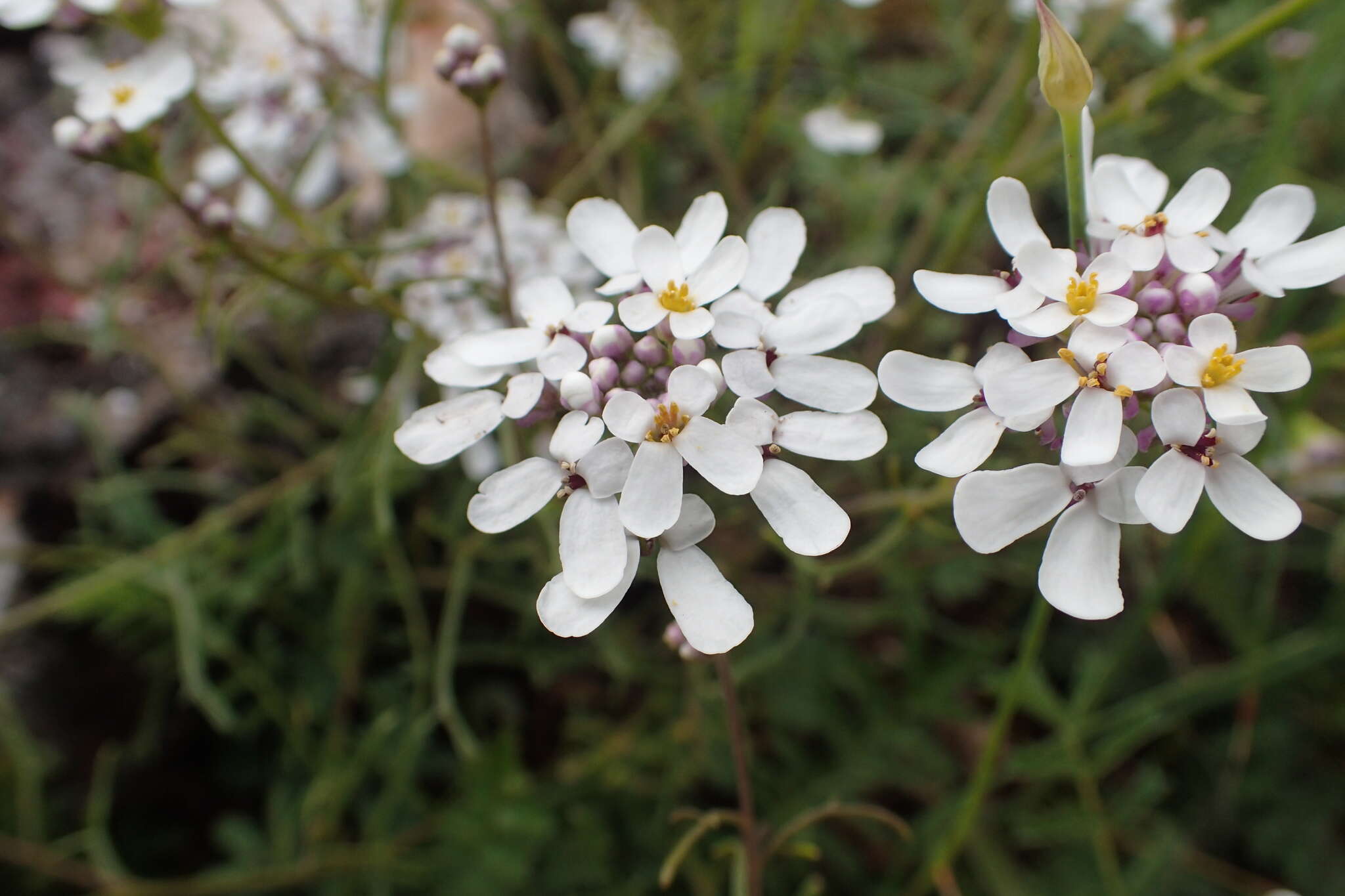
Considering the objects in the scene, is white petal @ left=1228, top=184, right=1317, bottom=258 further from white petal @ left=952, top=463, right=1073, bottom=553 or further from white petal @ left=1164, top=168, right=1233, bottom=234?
white petal @ left=952, top=463, right=1073, bottom=553

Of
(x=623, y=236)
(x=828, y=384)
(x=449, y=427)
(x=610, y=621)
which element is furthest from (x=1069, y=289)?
(x=610, y=621)

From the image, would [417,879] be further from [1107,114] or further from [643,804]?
[1107,114]


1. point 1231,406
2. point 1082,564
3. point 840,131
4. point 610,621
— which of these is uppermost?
point 1231,406

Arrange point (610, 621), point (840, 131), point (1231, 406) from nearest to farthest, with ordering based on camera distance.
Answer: point (1231, 406), point (610, 621), point (840, 131)

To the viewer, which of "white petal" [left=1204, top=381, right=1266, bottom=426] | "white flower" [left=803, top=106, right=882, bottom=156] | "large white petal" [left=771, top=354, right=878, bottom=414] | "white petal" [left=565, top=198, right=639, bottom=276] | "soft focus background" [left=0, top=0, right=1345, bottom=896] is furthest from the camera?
"white flower" [left=803, top=106, right=882, bottom=156]

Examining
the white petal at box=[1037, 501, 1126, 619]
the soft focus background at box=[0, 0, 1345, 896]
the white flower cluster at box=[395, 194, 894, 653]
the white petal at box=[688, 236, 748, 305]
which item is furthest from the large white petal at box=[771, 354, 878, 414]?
the soft focus background at box=[0, 0, 1345, 896]

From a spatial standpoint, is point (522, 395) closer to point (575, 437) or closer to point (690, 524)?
point (575, 437)
